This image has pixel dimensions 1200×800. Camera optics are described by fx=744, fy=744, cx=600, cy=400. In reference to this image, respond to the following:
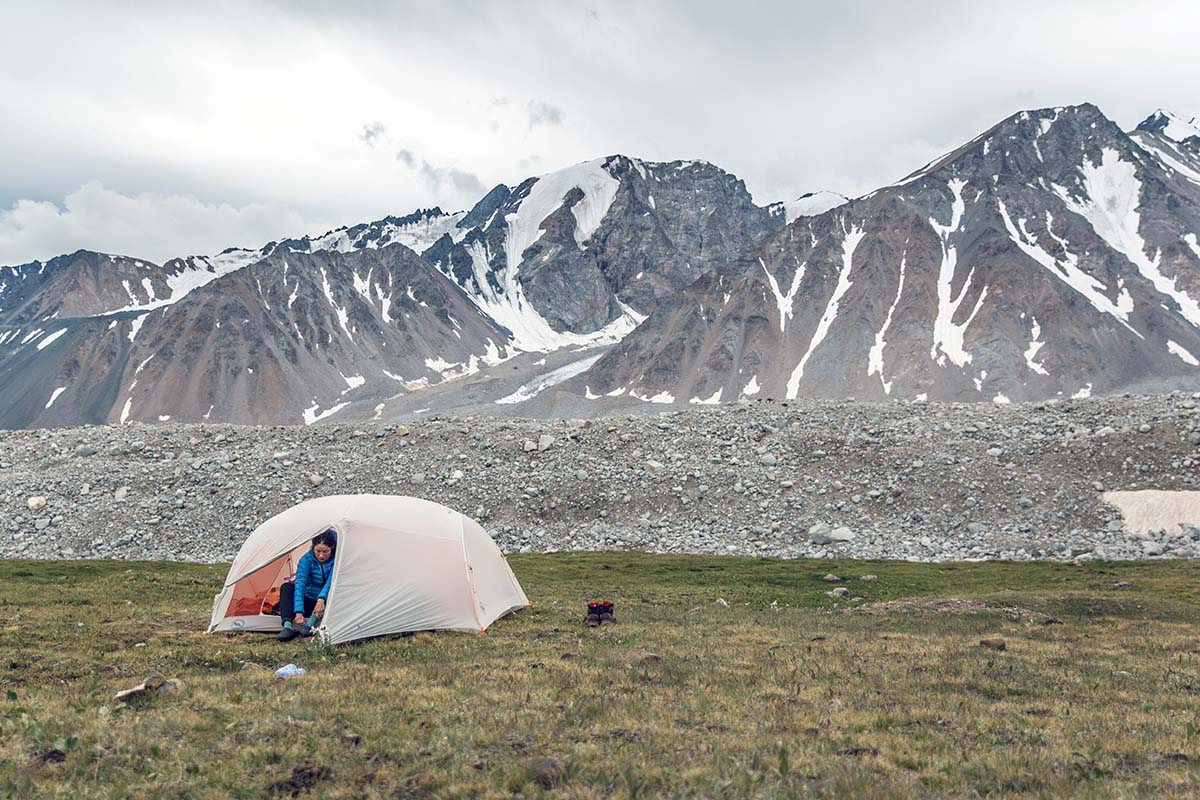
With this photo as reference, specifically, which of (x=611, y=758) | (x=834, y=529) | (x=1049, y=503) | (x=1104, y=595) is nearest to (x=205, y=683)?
(x=611, y=758)

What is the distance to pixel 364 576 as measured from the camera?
56.5 ft

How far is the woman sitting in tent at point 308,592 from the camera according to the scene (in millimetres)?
16516

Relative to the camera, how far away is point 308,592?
16828 mm

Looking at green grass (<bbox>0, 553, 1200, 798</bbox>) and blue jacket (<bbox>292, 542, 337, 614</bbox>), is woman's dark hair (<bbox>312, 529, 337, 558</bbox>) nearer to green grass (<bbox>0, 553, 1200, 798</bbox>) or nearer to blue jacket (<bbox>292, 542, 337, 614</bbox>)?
blue jacket (<bbox>292, 542, 337, 614</bbox>)

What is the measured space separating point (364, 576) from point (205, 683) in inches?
215

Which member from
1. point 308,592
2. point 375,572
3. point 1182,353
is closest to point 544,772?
point 375,572

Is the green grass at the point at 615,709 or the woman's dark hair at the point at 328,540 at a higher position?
the woman's dark hair at the point at 328,540

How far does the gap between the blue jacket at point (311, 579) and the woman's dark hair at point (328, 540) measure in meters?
0.15

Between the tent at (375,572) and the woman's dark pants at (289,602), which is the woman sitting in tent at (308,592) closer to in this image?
the woman's dark pants at (289,602)

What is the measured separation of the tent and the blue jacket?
306mm

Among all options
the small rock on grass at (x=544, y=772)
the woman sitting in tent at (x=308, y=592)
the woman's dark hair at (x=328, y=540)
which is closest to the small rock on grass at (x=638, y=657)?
the small rock on grass at (x=544, y=772)

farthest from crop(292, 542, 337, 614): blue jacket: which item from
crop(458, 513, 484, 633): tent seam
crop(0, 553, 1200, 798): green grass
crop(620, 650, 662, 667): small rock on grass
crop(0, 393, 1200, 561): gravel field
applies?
crop(0, 393, 1200, 561): gravel field

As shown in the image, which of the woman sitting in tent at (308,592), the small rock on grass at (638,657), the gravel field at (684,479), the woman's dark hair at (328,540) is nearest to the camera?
the small rock on grass at (638,657)

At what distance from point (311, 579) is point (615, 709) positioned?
933 centimetres
